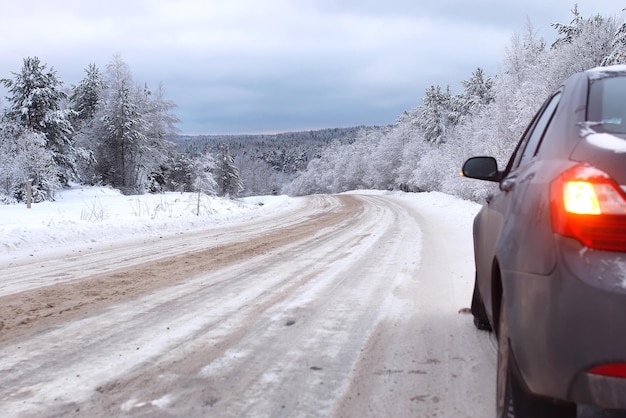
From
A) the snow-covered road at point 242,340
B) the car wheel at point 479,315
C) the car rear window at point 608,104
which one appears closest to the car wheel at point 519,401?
the snow-covered road at point 242,340

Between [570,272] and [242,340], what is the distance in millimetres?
2821

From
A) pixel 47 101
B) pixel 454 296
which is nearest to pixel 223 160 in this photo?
pixel 47 101

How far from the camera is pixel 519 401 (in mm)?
1921

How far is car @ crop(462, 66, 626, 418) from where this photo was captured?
160cm

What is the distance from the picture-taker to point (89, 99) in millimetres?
48719

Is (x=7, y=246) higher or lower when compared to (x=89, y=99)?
lower

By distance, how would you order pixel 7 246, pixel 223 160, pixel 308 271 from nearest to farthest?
pixel 308 271 < pixel 7 246 < pixel 223 160

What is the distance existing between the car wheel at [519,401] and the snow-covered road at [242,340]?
2.32 feet

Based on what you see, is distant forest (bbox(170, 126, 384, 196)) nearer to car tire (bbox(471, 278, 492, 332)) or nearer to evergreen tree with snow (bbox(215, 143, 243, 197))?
evergreen tree with snow (bbox(215, 143, 243, 197))

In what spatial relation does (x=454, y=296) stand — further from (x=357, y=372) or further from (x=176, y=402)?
(x=176, y=402)

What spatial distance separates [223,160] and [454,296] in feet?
221

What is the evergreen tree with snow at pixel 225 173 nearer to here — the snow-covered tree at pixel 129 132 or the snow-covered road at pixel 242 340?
the snow-covered tree at pixel 129 132

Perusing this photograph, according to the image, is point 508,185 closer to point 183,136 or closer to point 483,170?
point 483,170

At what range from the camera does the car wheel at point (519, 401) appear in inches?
72.9
